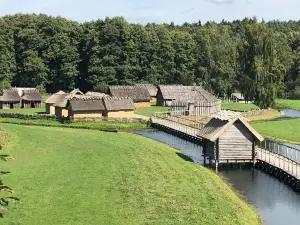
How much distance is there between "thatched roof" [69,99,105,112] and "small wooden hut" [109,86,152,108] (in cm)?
1988

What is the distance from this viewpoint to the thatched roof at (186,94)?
263ft

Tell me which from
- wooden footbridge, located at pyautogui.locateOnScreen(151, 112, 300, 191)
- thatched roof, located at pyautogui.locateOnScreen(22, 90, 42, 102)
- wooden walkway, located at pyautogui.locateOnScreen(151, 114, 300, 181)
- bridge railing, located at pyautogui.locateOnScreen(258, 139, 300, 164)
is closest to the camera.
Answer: wooden footbridge, located at pyautogui.locateOnScreen(151, 112, 300, 191)

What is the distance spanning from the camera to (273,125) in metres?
61.8

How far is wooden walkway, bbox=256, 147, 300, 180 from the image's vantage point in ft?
109

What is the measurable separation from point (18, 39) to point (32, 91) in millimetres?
28121

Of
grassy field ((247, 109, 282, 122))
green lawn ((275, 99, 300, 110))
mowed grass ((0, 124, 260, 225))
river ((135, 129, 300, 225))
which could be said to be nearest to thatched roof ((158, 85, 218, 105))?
grassy field ((247, 109, 282, 122))

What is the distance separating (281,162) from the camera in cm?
3681

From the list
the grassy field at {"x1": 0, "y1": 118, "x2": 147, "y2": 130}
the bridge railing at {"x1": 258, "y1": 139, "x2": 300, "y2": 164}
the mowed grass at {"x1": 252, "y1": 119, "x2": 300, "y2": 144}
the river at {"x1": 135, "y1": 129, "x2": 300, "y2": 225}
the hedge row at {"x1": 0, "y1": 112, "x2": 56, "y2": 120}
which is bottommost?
the river at {"x1": 135, "y1": 129, "x2": 300, "y2": 225}

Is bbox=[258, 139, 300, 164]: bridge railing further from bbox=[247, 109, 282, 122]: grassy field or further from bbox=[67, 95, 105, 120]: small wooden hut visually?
bbox=[67, 95, 105, 120]: small wooden hut

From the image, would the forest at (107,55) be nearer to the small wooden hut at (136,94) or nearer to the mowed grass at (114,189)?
the small wooden hut at (136,94)

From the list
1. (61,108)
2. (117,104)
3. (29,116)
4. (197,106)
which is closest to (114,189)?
(117,104)

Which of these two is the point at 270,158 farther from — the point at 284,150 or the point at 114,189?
the point at 114,189

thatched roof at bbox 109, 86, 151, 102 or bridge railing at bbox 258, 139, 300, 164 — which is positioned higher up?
thatched roof at bbox 109, 86, 151, 102

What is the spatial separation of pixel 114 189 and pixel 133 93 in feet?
202
